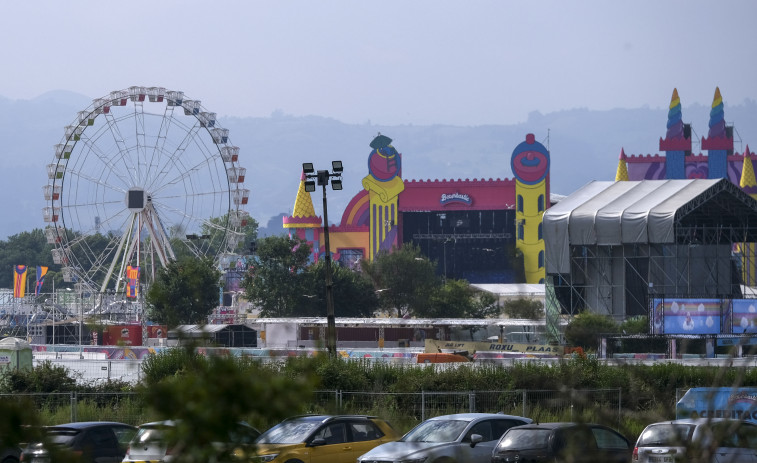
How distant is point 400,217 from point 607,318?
47269 mm

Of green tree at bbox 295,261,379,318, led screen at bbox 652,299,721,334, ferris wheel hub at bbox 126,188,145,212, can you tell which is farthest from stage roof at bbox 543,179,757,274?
ferris wheel hub at bbox 126,188,145,212

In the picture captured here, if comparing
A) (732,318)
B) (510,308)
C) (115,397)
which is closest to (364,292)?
(510,308)

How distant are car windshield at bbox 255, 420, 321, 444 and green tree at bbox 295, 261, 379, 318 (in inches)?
2495

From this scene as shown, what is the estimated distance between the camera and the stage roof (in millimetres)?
56812

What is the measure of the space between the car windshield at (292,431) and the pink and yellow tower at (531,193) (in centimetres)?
7972

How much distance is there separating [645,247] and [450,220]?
4660 centimetres

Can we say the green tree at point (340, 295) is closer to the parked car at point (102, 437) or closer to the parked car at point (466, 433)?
the parked car at point (466, 433)

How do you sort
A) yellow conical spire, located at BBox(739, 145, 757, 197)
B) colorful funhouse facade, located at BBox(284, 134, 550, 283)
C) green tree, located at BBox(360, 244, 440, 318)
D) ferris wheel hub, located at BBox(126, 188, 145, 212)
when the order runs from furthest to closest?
yellow conical spire, located at BBox(739, 145, 757, 197) → colorful funhouse facade, located at BBox(284, 134, 550, 283) → green tree, located at BBox(360, 244, 440, 318) → ferris wheel hub, located at BBox(126, 188, 145, 212)

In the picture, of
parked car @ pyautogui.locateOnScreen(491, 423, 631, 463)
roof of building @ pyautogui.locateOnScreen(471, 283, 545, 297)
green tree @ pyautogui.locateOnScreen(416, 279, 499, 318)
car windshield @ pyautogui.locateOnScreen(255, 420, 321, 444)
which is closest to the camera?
parked car @ pyautogui.locateOnScreen(491, 423, 631, 463)

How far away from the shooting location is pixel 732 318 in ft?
167

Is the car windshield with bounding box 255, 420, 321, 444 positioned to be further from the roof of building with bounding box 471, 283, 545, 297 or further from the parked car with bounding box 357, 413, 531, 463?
the roof of building with bounding box 471, 283, 545, 297

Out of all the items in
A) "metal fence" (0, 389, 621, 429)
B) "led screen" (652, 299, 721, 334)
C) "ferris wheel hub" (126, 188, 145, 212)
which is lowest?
"metal fence" (0, 389, 621, 429)

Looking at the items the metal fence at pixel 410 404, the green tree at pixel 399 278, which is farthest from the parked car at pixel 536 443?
the green tree at pixel 399 278

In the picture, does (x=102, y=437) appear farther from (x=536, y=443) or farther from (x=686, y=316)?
(x=686, y=316)
